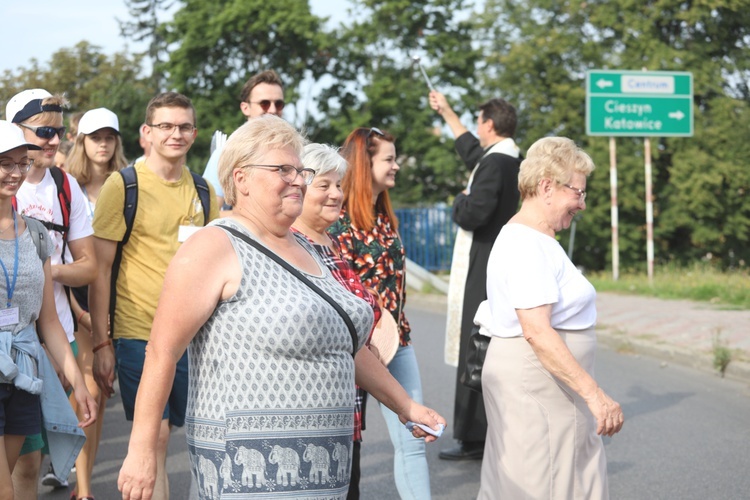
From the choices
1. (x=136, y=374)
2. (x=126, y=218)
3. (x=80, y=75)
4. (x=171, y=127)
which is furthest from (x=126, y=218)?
(x=80, y=75)

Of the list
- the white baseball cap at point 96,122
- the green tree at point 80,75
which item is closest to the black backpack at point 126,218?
the white baseball cap at point 96,122

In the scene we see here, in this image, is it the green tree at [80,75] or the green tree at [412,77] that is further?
the green tree at [80,75]

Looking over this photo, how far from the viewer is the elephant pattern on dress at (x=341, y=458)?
3137mm

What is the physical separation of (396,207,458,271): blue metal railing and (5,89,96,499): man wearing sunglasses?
2239cm

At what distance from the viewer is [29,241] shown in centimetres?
436

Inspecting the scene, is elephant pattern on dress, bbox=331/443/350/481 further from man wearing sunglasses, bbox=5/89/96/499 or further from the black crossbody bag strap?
man wearing sunglasses, bbox=5/89/96/499

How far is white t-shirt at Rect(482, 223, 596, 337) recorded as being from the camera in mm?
4094

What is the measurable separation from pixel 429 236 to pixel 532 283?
23965 millimetres

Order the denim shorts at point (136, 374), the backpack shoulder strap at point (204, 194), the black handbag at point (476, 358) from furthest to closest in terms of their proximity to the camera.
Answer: the backpack shoulder strap at point (204, 194), the denim shorts at point (136, 374), the black handbag at point (476, 358)

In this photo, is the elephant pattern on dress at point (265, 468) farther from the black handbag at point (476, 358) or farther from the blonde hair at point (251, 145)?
the black handbag at point (476, 358)

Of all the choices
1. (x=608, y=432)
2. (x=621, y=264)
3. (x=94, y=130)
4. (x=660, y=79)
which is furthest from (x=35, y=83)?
(x=608, y=432)

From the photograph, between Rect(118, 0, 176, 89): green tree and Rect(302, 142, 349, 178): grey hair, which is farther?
Rect(118, 0, 176, 89): green tree

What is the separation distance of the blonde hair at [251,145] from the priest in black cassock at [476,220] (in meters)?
3.70

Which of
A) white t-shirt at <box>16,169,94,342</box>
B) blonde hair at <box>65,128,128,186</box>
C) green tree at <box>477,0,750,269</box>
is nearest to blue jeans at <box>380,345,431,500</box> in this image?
white t-shirt at <box>16,169,94,342</box>
